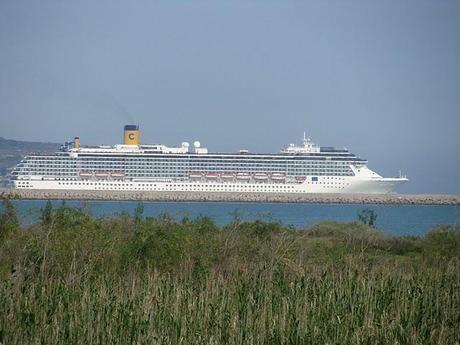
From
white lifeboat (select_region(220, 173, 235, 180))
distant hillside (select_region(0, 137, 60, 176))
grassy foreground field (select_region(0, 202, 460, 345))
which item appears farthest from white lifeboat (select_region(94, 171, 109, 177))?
grassy foreground field (select_region(0, 202, 460, 345))

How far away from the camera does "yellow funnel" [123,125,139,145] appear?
8038 centimetres

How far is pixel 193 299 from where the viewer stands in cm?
1012

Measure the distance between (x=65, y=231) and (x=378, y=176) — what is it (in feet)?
219

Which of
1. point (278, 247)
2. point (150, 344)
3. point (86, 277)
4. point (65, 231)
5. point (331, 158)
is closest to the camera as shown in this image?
point (150, 344)

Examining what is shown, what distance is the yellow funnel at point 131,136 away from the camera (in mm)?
80375

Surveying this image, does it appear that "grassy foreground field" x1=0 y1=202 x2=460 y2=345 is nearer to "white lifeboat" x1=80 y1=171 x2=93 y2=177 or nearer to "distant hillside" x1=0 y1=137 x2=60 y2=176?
"white lifeboat" x1=80 y1=171 x2=93 y2=177

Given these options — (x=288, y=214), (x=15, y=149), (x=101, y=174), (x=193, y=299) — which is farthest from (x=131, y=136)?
(x=193, y=299)

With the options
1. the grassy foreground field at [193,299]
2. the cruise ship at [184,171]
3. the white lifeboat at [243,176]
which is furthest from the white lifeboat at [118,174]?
the grassy foreground field at [193,299]

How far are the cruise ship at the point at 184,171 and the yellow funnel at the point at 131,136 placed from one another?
2.38 meters

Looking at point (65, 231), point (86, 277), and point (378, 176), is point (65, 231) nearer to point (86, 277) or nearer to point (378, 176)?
point (86, 277)

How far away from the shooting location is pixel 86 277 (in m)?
11.7

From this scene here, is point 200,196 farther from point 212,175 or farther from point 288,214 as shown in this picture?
point 288,214

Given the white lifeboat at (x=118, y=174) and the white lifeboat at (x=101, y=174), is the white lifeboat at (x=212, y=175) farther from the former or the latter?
the white lifeboat at (x=101, y=174)

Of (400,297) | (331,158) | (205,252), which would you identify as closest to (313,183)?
(331,158)
